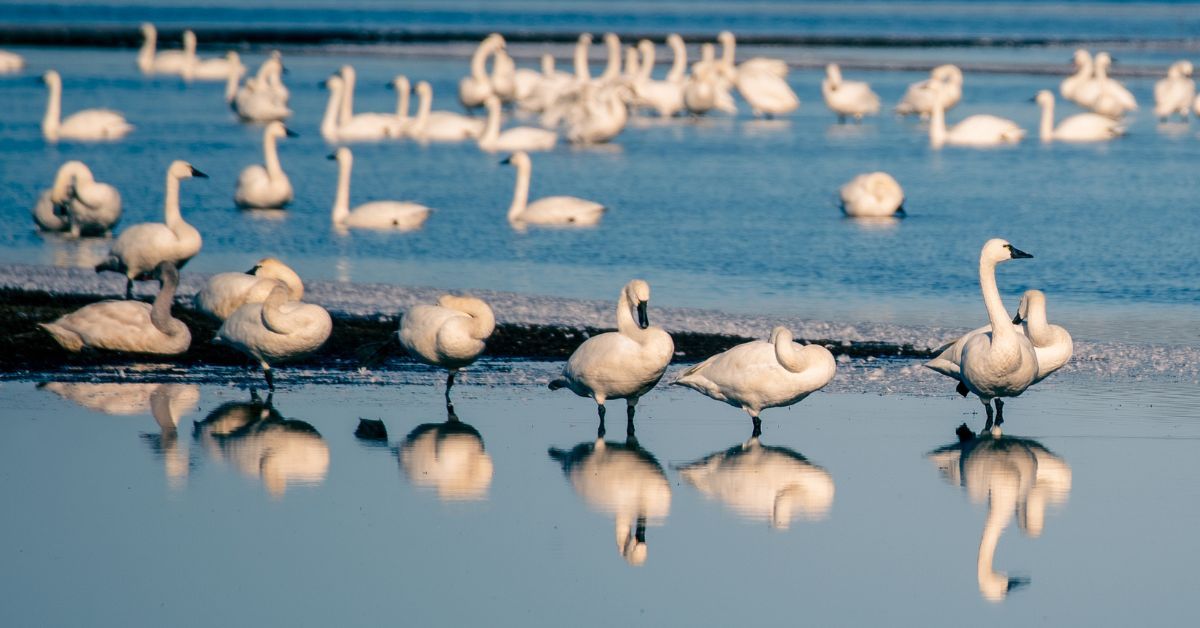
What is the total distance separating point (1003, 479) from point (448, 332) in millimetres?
3178

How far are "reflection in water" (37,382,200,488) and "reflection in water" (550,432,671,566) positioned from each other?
1.89 m

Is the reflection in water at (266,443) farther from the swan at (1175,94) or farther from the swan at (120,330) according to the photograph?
the swan at (1175,94)

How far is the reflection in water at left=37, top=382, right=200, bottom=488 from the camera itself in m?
9.05

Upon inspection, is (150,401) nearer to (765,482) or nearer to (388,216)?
(765,482)

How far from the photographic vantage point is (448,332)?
10102mm

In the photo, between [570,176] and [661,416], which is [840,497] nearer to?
[661,416]

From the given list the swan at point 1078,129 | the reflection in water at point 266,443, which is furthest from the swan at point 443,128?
the reflection in water at point 266,443

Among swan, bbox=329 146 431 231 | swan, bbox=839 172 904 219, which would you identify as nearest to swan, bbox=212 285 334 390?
swan, bbox=329 146 431 231

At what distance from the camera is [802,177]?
24031 millimetres

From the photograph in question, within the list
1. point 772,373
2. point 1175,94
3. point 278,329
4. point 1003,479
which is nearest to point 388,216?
point 278,329

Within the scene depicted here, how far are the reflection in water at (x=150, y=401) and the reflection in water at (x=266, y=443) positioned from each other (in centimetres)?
16

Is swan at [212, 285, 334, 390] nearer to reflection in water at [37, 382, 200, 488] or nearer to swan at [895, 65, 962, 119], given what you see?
reflection in water at [37, 382, 200, 488]

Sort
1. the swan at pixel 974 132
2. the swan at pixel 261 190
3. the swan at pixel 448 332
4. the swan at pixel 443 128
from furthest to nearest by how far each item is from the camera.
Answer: the swan at pixel 443 128, the swan at pixel 974 132, the swan at pixel 261 190, the swan at pixel 448 332

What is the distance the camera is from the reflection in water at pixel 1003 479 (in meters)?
7.61
